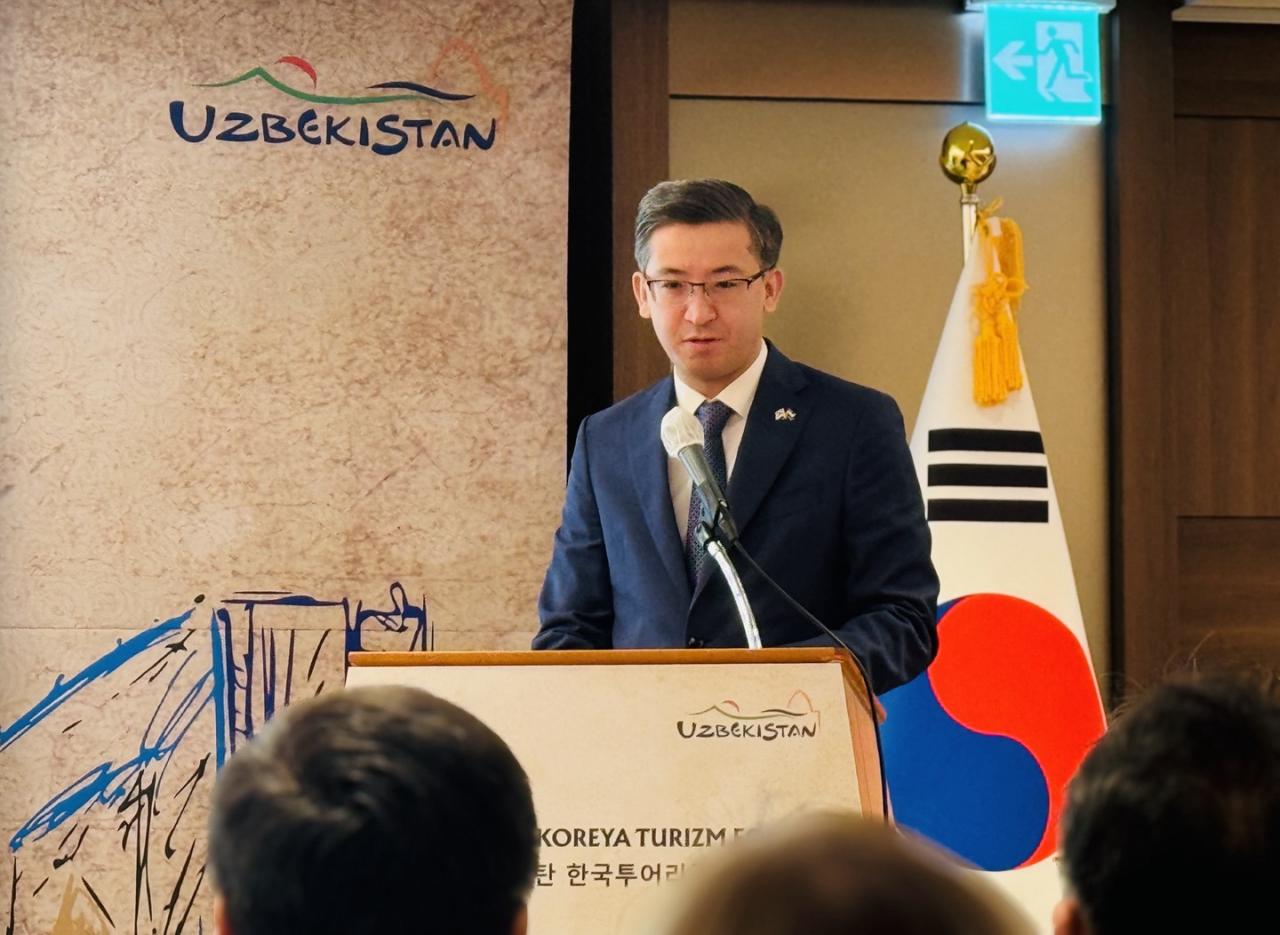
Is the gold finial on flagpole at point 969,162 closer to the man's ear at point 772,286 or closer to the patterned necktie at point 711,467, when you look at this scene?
the man's ear at point 772,286

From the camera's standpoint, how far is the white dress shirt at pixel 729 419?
2.74 meters

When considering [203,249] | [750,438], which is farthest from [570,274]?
[750,438]

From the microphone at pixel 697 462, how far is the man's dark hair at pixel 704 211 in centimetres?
62

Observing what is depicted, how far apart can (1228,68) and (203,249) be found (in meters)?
2.70

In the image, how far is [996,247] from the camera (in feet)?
12.8

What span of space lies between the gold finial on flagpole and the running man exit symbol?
24 centimetres

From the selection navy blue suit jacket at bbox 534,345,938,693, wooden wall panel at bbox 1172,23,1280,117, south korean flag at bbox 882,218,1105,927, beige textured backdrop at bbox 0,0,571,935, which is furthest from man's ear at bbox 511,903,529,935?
wooden wall panel at bbox 1172,23,1280,117

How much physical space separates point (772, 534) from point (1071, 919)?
1.72 metres

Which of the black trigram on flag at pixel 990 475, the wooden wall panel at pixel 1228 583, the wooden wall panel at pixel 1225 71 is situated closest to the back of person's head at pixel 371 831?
the black trigram on flag at pixel 990 475

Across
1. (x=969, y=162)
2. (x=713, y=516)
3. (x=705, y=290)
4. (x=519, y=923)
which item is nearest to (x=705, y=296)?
(x=705, y=290)

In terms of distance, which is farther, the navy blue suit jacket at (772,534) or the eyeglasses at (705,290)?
the eyeglasses at (705,290)

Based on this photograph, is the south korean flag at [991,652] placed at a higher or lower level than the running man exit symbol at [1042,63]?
lower

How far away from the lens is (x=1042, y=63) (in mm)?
4215

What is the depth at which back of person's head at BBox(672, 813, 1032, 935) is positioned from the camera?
67 cm
